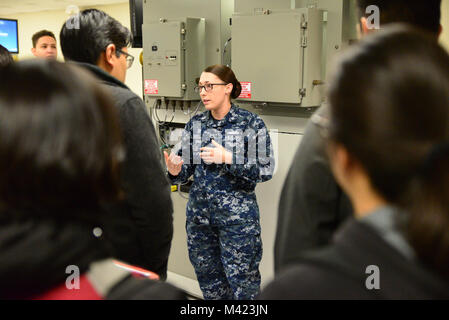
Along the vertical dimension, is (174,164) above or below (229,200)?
above

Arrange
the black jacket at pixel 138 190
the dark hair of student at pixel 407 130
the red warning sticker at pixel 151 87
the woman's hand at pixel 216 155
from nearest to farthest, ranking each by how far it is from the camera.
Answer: the dark hair of student at pixel 407 130 < the black jacket at pixel 138 190 < the woman's hand at pixel 216 155 < the red warning sticker at pixel 151 87

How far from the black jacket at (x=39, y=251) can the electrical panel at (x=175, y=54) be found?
2297 mm

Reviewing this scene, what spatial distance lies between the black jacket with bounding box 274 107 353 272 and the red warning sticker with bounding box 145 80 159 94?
83.5 inches

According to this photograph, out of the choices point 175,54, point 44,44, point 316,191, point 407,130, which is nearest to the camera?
point 407,130

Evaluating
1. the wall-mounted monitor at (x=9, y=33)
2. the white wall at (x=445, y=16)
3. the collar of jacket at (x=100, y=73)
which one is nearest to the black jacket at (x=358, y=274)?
the collar of jacket at (x=100, y=73)

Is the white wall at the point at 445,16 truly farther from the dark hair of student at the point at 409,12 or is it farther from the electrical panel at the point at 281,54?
the dark hair of student at the point at 409,12

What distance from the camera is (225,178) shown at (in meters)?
2.48

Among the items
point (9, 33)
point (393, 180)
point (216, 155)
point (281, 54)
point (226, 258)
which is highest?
point (9, 33)

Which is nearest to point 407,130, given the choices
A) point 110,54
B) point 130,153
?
point 130,153

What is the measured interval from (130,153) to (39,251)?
79cm

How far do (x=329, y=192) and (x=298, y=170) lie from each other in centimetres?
9

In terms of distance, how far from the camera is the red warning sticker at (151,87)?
3020mm

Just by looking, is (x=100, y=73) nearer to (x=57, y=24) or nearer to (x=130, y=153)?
(x=130, y=153)

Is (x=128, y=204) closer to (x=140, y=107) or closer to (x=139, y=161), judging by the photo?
(x=139, y=161)
